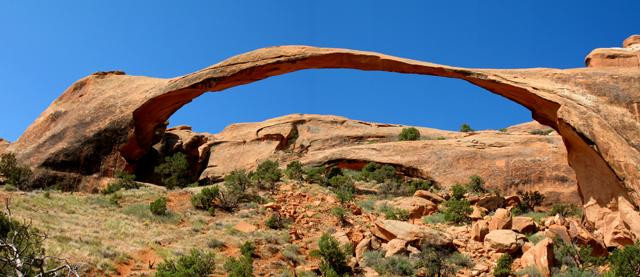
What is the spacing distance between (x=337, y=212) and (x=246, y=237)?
3576 millimetres

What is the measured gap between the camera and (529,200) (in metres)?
24.0

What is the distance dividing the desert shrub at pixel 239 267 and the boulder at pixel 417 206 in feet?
25.0

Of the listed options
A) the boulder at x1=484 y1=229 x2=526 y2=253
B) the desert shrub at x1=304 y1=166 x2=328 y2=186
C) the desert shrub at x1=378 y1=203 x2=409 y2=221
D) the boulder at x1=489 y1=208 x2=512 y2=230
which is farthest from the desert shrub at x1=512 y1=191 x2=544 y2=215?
the desert shrub at x1=304 y1=166 x2=328 y2=186

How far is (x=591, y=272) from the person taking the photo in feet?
43.8

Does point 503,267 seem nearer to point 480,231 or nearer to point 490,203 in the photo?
point 480,231

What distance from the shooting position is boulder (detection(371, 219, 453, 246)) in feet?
48.1

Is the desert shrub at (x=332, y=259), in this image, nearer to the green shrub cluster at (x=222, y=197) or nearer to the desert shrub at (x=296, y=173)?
the green shrub cluster at (x=222, y=197)

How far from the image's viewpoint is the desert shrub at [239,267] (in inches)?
488

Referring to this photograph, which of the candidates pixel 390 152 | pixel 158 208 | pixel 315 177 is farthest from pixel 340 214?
pixel 390 152

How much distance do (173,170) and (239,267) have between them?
14.6 m

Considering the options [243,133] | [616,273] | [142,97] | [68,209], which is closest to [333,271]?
[616,273]

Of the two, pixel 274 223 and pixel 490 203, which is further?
pixel 490 203

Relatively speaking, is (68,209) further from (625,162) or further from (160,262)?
(625,162)

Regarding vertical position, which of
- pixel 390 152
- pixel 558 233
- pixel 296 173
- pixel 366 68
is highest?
pixel 366 68
